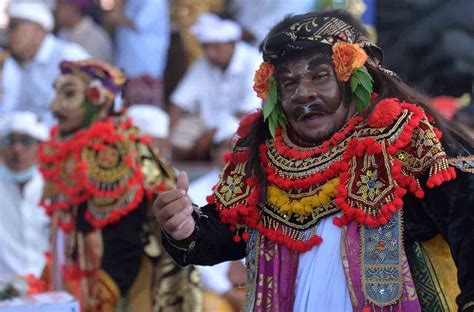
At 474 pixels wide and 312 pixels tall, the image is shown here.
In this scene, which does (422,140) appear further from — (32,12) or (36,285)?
(32,12)

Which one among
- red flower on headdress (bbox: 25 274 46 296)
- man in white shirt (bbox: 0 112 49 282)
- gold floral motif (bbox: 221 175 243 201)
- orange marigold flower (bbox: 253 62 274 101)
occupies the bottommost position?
gold floral motif (bbox: 221 175 243 201)

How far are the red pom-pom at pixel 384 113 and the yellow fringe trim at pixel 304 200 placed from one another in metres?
0.23

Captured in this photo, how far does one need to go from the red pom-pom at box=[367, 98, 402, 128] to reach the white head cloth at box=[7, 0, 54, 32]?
568cm

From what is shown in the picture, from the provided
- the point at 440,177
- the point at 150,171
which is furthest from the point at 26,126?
the point at 440,177

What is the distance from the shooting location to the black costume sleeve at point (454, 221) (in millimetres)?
3096

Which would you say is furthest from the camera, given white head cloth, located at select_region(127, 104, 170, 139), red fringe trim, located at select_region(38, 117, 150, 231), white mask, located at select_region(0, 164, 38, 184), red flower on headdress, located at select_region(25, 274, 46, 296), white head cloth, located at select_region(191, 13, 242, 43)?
white head cloth, located at select_region(191, 13, 242, 43)

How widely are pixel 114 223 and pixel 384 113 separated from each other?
2561 millimetres

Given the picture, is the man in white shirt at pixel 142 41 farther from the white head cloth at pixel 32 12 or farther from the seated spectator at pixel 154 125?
the seated spectator at pixel 154 125

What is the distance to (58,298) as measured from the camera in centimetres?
458

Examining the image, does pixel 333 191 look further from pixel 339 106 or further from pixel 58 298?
pixel 58 298

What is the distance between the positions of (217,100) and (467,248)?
5.62 m

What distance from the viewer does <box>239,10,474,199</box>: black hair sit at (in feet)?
11.1

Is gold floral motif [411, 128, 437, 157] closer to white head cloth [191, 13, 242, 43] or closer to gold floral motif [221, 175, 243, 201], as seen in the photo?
gold floral motif [221, 175, 243, 201]

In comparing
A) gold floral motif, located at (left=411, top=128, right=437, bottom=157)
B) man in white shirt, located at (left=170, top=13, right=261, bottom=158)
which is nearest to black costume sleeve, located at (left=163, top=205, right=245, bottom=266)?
gold floral motif, located at (left=411, top=128, right=437, bottom=157)
